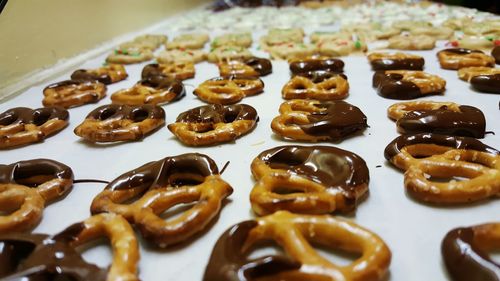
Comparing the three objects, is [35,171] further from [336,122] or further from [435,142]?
[435,142]

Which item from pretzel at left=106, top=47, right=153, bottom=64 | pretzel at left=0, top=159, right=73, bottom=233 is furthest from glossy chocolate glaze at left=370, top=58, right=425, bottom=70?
pretzel at left=0, top=159, right=73, bottom=233

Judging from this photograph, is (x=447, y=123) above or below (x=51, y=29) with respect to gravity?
below

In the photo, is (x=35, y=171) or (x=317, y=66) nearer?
(x=35, y=171)

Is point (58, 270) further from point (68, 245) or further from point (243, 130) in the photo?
point (243, 130)

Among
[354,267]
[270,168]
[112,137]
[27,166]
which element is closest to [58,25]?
[112,137]

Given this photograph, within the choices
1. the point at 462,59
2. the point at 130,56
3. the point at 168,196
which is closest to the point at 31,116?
the point at 168,196
